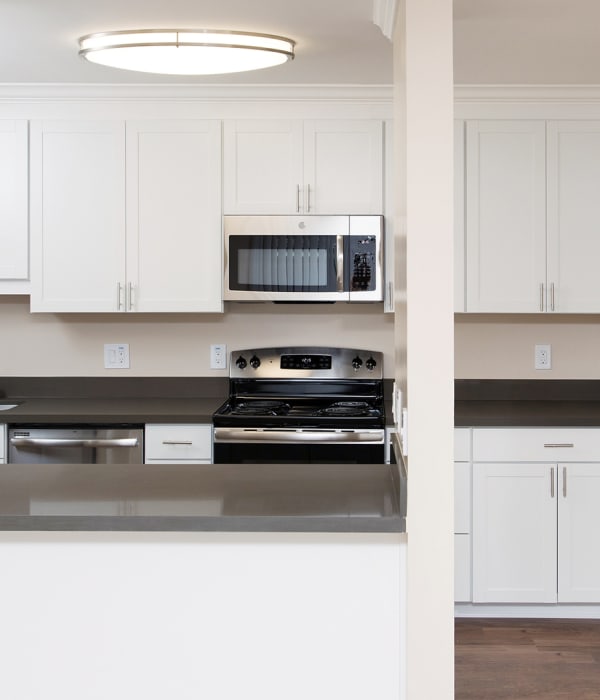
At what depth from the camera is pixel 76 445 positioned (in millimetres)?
3787

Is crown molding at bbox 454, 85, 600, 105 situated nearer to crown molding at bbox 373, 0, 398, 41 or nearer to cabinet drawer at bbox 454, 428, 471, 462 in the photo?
crown molding at bbox 373, 0, 398, 41

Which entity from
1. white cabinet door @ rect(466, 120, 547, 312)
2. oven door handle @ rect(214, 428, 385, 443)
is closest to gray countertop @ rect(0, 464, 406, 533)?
oven door handle @ rect(214, 428, 385, 443)

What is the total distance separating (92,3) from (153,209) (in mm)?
1297

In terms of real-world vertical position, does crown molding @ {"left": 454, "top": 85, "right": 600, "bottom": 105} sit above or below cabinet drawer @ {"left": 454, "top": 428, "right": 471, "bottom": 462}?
above

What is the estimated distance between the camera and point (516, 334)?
438 centimetres

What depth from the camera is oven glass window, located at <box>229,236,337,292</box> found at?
3988 millimetres

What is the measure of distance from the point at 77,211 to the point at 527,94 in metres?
2.06

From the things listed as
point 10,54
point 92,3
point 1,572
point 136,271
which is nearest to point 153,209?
point 136,271

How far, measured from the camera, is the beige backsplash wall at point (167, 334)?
4.38 m

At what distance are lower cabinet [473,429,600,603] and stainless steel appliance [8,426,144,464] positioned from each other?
144 centimetres

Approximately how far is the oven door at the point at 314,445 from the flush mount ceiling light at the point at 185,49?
1.46m

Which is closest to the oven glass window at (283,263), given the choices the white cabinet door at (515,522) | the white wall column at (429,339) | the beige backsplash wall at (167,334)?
the beige backsplash wall at (167,334)

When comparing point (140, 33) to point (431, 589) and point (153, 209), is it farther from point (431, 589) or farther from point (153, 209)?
point (431, 589)

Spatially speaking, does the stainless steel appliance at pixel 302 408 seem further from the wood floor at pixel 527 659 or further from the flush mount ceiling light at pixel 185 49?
the flush mount ceiling light at pixel 185 49
